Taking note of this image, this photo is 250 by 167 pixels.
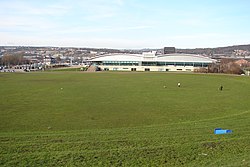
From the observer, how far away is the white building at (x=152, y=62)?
109281 millimetres

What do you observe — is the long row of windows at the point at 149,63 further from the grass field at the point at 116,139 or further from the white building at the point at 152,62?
the grass field at the point at 116,139

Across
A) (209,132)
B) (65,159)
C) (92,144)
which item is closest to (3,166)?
(65,159)

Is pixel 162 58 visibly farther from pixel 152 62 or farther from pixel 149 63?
pixel 149 63

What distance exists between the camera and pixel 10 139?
1394cm

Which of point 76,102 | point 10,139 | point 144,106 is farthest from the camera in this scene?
point 76,102

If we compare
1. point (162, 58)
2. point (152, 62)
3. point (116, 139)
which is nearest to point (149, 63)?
point (152, 62)

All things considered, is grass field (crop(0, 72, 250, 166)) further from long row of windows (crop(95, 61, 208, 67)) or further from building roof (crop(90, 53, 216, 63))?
building roof (crop(90, 53, 216, 63))

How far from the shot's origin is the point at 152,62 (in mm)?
114750

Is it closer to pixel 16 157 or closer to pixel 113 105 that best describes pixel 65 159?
pixel 16 157

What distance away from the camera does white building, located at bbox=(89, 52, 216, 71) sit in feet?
359

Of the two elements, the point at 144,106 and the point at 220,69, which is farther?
the point at 220,69

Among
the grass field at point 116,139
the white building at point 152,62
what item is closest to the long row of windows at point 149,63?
the white building at point 152,62

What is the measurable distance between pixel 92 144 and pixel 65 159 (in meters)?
2.38

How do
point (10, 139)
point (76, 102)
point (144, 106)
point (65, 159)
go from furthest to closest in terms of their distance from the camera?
point (76, 102) < point (144, 106) < point (10, 139) < point (65, 159)
